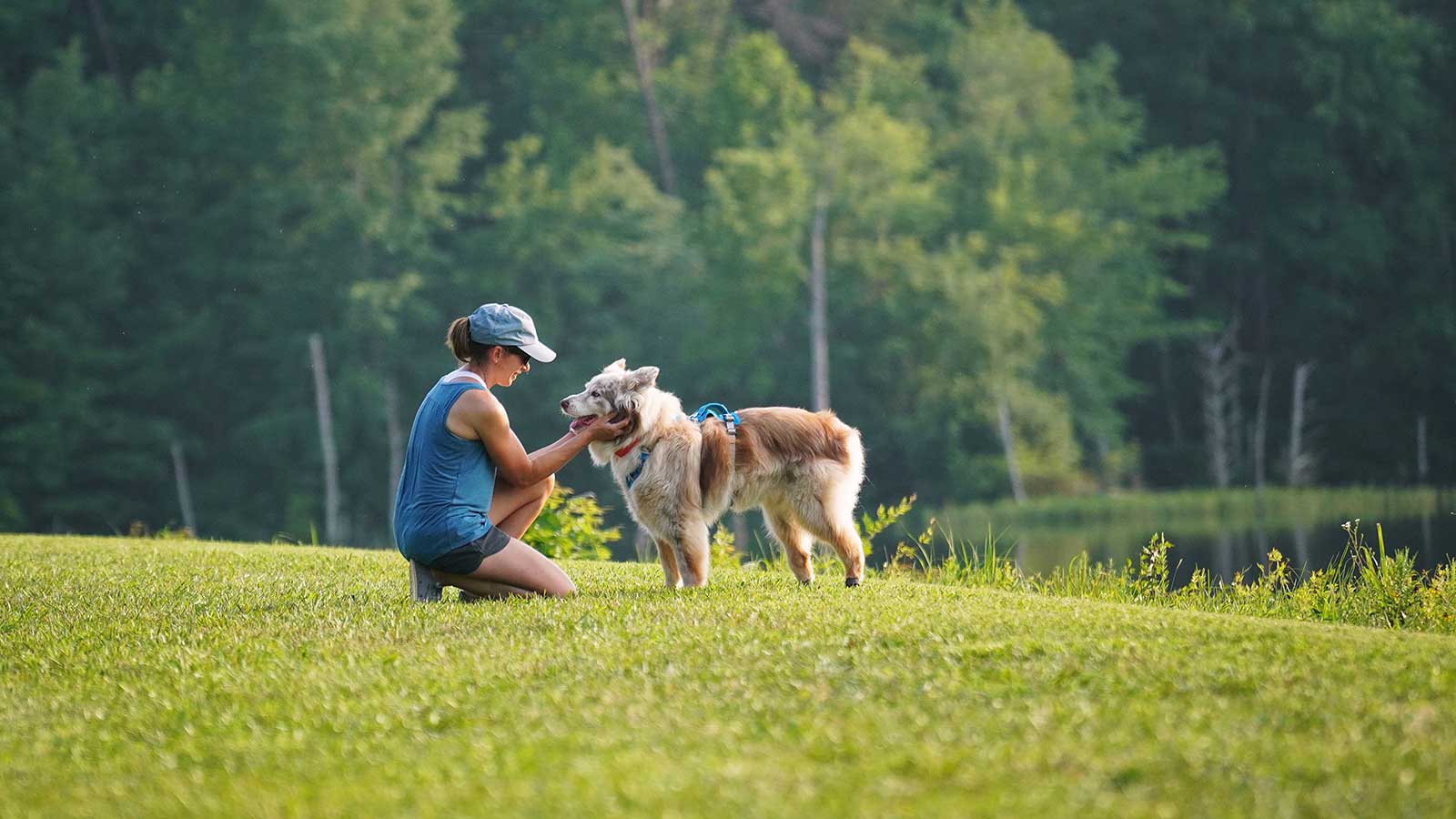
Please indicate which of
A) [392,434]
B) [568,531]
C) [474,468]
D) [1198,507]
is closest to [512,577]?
[474,468]

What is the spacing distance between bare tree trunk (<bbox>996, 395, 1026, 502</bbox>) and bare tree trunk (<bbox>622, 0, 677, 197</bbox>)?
1316 centimetres

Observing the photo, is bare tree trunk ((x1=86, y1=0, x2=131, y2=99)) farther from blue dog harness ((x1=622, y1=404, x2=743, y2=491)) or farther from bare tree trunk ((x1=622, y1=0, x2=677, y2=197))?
blue dog harness ((x1=622, y1=404, x2=743, y2=491))

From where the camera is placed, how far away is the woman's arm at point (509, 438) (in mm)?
7996

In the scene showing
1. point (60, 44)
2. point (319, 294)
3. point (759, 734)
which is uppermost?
point (60, 44)

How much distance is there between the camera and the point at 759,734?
16.3 ft

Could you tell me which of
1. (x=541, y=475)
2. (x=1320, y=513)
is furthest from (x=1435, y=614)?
(x=1320, y=513)

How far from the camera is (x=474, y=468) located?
824 cm

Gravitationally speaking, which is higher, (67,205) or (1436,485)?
(67,205)

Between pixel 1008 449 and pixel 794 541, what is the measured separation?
30.1 metres

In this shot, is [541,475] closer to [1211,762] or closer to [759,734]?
[759,734]

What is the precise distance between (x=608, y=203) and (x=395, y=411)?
8.26m

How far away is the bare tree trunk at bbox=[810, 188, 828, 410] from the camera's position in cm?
3984

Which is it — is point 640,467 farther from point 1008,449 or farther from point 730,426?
point 1008,449

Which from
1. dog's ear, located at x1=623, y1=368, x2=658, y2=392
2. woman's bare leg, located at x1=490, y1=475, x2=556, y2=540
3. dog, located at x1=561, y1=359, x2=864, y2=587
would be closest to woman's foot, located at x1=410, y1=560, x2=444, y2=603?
woman's bare leg, located at x1=490, y1=475, x2=556, y2=540
